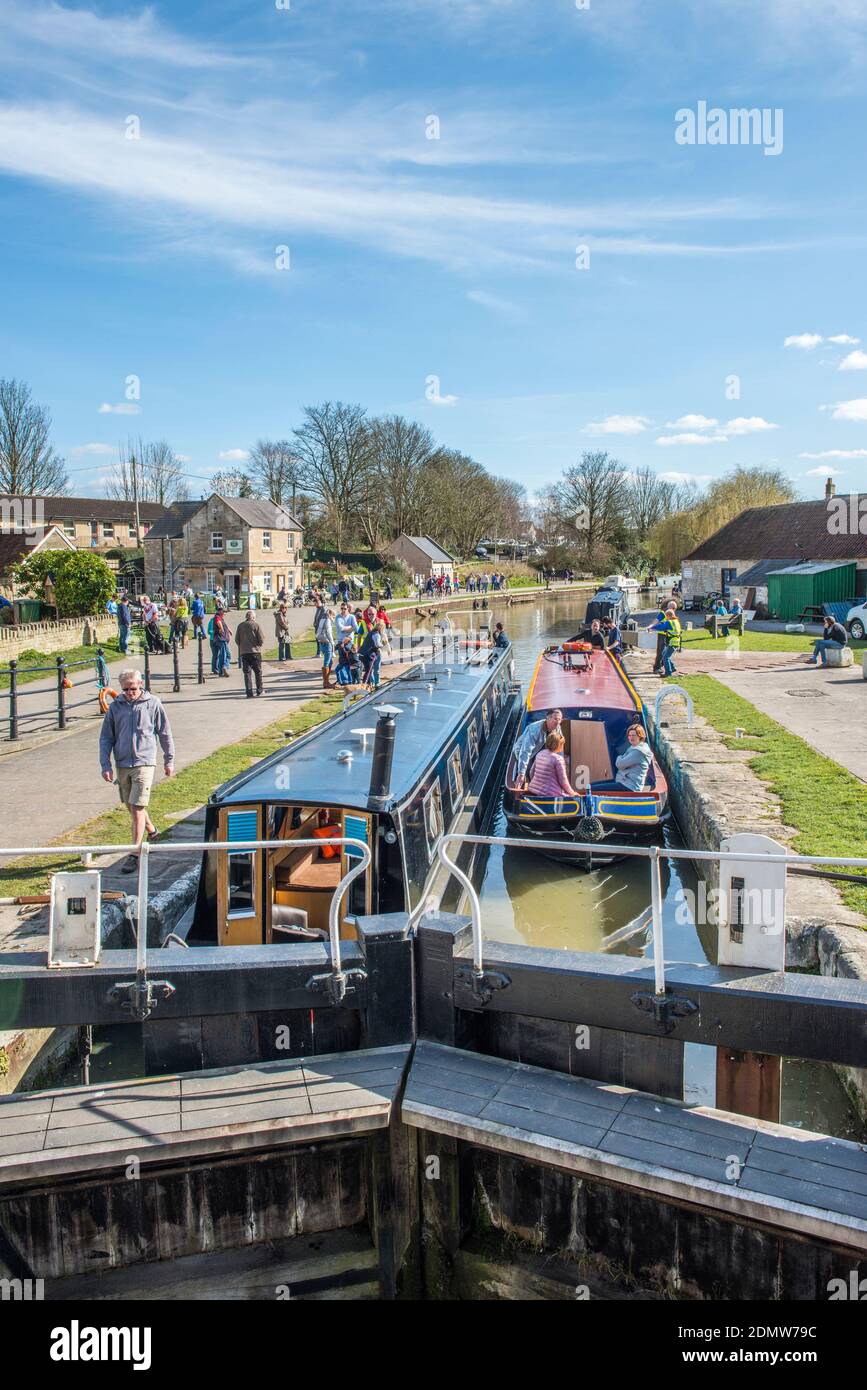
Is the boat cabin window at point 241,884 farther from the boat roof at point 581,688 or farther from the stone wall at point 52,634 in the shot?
the stone wall at point 52,634

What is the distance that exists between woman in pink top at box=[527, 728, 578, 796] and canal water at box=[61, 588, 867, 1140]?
106 cm

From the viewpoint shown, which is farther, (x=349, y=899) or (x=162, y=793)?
(x=162, y=793)

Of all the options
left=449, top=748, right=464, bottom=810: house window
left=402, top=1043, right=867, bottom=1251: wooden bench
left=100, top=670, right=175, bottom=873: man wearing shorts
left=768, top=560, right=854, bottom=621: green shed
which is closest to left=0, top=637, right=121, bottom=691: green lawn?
left=449, top=748, right=464, bottom=810: house window

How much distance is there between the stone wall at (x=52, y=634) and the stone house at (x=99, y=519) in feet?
155

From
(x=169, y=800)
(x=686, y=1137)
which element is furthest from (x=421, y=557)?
(x=686, y=1137)

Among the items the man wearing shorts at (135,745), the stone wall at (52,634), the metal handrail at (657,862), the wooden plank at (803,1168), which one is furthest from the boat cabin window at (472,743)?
the stone wall at (52,634)

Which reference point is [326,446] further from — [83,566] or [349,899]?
[349,899]

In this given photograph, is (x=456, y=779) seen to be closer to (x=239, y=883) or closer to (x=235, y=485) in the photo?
(x=239, y=883)

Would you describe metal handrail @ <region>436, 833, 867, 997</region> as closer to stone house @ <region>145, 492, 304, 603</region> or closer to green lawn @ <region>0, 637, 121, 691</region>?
green lawn @ <region>0, 637, 121, 691</region>

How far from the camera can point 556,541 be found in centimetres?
8219

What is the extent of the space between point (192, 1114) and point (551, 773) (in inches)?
277

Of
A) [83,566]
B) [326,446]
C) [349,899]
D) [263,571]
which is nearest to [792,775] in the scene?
[349,899]

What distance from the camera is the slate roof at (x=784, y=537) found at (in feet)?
125
